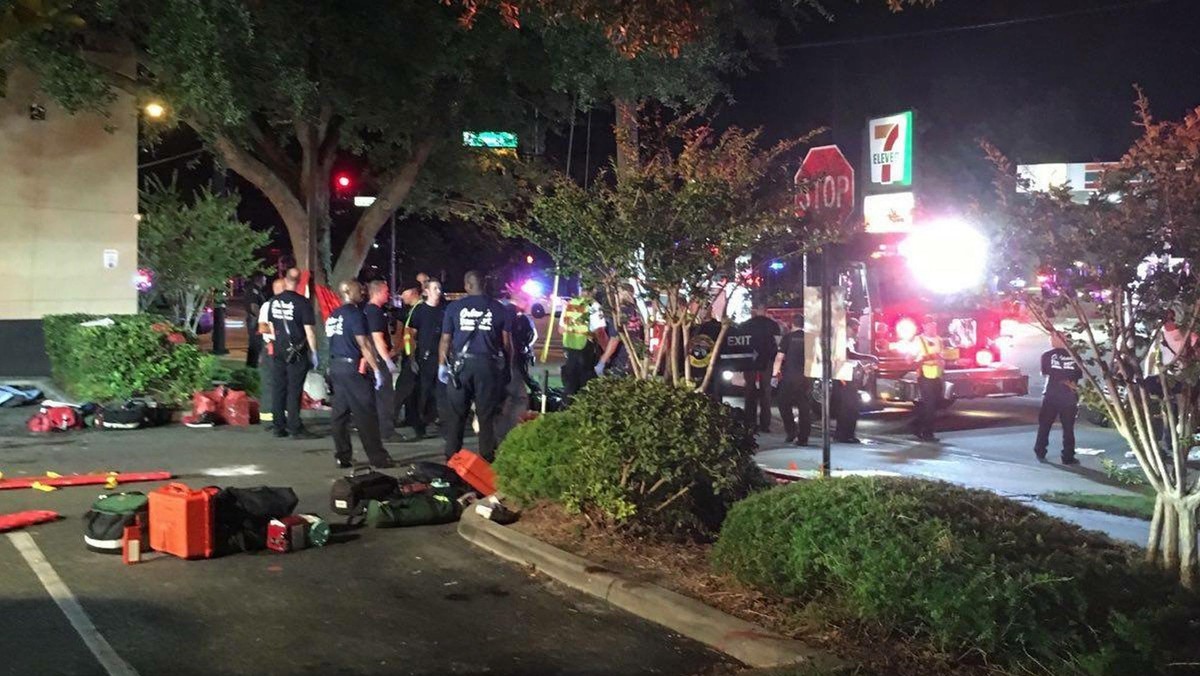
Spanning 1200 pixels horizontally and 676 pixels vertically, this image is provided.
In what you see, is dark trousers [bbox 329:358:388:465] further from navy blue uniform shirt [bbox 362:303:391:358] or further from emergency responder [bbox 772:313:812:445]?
emergency responder [bbox 772:313:812:445]

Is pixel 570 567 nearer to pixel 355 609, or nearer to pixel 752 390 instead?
pixel 355 609

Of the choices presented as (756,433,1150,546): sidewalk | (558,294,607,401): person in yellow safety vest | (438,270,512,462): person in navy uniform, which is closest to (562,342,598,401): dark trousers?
(558,294,607,401): person in yellow safety vest

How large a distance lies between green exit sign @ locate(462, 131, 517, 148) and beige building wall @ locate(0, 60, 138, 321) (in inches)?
201

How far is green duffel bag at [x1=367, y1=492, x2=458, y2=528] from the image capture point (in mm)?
8289

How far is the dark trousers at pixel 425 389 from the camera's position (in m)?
12.8

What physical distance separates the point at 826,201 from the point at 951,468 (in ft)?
14.3

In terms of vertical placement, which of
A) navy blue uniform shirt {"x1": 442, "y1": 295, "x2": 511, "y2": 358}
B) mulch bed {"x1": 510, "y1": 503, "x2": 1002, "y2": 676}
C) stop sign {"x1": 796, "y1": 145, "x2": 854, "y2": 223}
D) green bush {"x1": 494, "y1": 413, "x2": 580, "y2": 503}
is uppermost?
stop sign {"x1": 796, "y1": 145, "x2": 854, "y2": 223}

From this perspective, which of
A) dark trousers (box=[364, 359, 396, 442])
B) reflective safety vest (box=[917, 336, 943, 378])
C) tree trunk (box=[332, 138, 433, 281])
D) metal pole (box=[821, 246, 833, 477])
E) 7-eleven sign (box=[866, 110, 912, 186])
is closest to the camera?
metal pole (box=[821, 246, 833, 477])

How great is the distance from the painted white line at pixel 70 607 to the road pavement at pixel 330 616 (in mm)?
32

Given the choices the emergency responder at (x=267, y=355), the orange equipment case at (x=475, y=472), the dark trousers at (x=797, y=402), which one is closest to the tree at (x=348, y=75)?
the emergency responder at (x=267, y=355)

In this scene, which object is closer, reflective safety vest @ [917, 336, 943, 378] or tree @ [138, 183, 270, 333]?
reflective safety vest @ [917, 336, 943, 378]

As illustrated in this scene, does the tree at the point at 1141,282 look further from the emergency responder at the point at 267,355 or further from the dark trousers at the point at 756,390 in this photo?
the emergency responder at the point at 267,355

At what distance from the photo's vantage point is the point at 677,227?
8219mm

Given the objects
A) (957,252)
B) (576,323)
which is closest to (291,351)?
(576,323)
